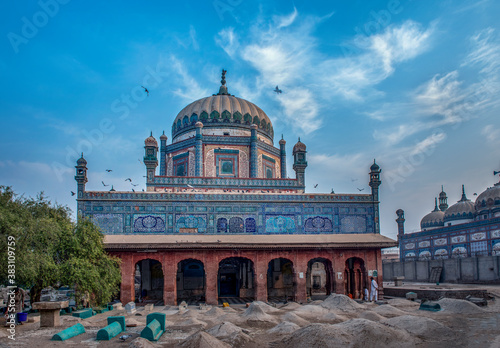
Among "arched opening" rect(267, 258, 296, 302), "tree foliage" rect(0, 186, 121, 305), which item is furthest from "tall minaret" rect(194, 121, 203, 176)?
"tree foliage" rect(0, 186, 121, 305)

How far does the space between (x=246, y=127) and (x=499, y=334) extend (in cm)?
2795

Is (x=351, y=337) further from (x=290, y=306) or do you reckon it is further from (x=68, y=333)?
(x=290, y=306)

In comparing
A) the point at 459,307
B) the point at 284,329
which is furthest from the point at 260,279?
the point at 459,307

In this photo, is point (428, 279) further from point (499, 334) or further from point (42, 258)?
point (42, 258)

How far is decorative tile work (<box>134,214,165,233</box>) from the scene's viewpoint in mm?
30094

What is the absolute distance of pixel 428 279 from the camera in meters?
52.5

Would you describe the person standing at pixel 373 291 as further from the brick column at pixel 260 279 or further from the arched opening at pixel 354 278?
the brick column at pixel 260 279

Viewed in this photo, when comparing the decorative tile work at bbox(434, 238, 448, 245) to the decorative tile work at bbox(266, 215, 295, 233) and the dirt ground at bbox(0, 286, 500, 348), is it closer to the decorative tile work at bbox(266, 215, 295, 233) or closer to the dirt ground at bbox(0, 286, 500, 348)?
the decorative tile work at bbox(266, 215, 295, 233)

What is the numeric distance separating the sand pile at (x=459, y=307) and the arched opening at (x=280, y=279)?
1257 cm

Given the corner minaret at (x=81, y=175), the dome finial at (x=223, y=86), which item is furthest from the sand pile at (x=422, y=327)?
the dome finial at (x=223, y=86)

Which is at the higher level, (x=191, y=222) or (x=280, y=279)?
(x=191, y=222)

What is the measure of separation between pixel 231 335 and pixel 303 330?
2.63 metres

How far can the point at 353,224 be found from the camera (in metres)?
32.4

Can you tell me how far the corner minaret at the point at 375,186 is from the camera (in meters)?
32.7
